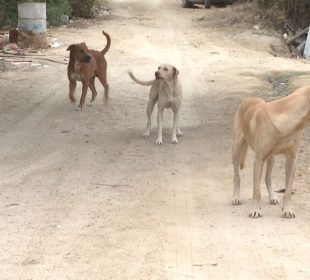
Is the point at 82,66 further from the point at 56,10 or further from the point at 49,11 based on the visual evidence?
the point at 56,10

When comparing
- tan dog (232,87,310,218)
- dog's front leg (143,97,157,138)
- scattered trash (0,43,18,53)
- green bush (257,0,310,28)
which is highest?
tan dog (232,87,310,218)

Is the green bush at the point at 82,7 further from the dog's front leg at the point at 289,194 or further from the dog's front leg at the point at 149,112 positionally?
the dog's front leg at the point at 289,194

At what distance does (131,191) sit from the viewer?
7.06 metres

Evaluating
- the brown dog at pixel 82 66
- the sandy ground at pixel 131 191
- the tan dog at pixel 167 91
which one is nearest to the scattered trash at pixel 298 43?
the sandy ground at pixel 131 191

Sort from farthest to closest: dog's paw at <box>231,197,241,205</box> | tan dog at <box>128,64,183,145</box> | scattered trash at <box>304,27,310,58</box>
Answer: scattered trash at <box>304,27,310,58</box>
tan dog at <box>128,64,183,145</box>
dog's paw at <box>231,197,241,205</box>

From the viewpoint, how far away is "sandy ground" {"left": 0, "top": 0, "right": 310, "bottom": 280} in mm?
5055

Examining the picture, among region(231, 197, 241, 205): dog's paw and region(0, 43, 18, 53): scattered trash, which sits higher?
region(231, 197, 241, 205): dog's paw

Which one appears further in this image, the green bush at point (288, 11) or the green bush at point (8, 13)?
the green bush at point (288, 11)

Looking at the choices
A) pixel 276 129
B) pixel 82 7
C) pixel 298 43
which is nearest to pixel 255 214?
pixel 276 129

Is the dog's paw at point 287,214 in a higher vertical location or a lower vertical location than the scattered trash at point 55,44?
higher

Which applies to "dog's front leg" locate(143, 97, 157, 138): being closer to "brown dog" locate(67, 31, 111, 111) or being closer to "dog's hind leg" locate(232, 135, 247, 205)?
"brown dog" locate(67, 31, 111, 111)

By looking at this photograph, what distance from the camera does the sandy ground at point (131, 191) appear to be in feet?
16.6

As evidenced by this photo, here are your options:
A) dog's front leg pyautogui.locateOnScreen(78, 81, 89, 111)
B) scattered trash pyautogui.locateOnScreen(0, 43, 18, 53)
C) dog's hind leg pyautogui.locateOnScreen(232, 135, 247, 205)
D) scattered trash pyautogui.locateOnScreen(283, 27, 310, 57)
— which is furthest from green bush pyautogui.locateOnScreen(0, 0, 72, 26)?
dog's hind leg pyautogui.locateOnScreen(232, 135, 247, 205)

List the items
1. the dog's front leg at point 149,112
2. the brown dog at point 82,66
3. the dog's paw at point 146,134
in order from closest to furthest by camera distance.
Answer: the dog's front leg at point 149,112 → the dog's paw at point 146,134 → the brown dog at point 82,66
